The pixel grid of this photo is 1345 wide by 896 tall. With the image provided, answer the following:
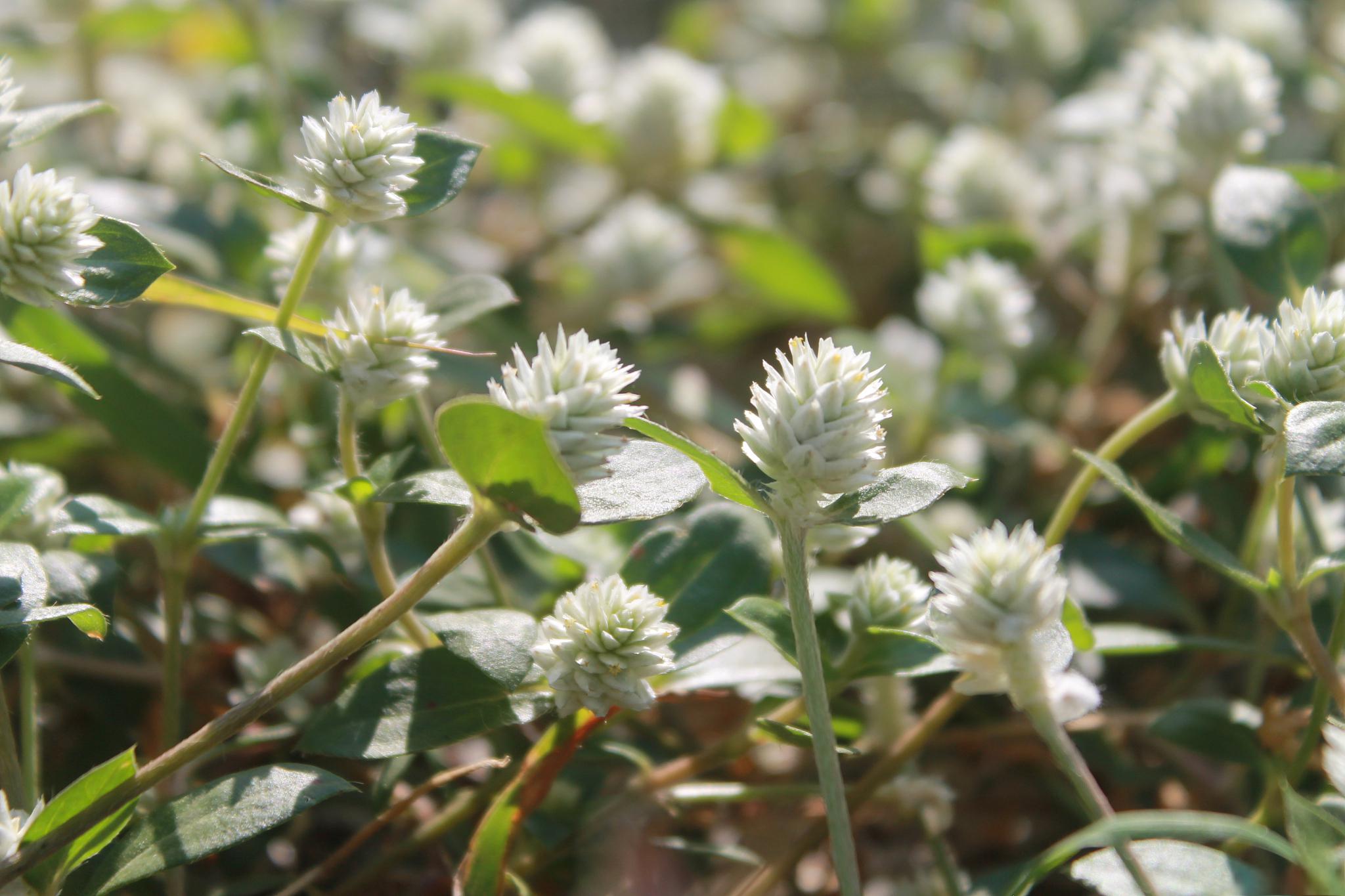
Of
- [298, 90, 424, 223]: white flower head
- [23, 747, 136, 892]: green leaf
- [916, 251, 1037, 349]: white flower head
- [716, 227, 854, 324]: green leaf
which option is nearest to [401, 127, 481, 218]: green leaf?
[298, 90, 424, 223]: white flower head

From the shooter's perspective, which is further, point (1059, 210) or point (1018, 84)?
point (1018, 84)

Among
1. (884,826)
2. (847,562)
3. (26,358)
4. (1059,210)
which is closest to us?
(26,358)

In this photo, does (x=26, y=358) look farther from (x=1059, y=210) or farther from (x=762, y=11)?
(x=762, y=11)

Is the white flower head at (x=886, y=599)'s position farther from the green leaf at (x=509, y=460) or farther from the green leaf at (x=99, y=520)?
the green leaf at (x=99, y=520)

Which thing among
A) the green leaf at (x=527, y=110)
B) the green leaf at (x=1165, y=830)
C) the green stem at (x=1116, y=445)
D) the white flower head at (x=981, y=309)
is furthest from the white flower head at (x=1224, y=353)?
the green leaf at (x=527, y=110)

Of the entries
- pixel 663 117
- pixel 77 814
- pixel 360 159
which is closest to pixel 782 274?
pixel 663 117

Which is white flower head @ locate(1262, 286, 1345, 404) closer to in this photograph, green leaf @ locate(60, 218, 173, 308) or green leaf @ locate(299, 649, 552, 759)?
green leaf @ locate(299, 649, 552, 759)

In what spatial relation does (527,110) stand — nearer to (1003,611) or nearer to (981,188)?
(981,188)

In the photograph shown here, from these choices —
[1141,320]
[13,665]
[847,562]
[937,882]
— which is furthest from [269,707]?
[1141,320]

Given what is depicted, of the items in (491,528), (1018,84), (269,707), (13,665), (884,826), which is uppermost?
(1018,84)
